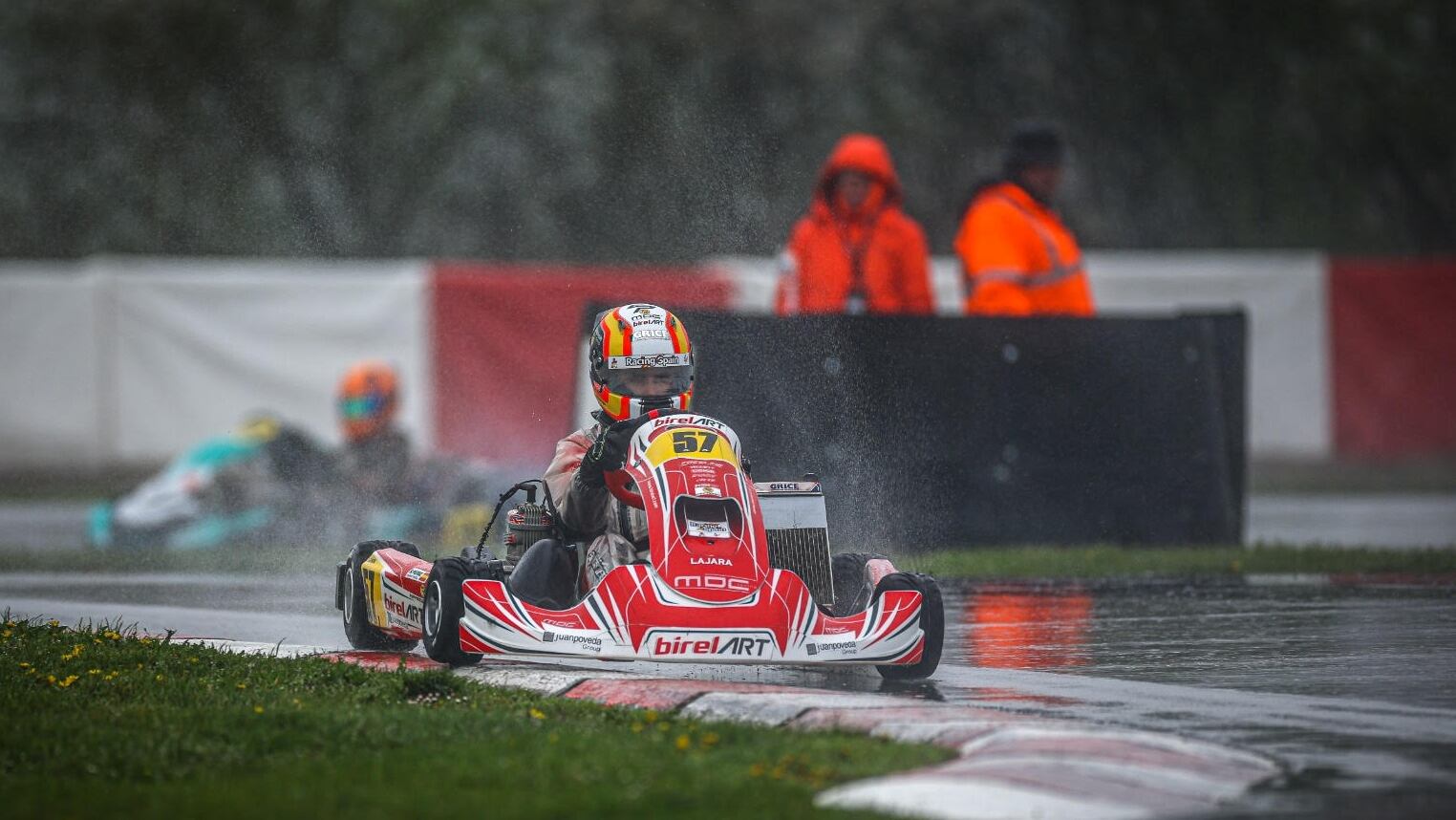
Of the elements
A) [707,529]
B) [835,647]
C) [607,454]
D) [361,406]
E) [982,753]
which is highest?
[361,406]

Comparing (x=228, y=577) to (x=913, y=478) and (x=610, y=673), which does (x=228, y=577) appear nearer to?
(x=913, y=478)

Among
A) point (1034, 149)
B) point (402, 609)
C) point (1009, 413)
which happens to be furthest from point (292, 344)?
point (402, 609)

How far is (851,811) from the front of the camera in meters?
5.47

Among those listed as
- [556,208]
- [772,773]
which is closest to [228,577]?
[772,773]

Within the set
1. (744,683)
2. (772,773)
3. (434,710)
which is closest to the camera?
Result: (772,773)

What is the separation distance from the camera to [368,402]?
16.0m

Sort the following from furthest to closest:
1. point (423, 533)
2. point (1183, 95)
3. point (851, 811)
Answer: point (1183, 95) < point (423, 533) < point (851, 811)

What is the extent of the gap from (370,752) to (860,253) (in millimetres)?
7751

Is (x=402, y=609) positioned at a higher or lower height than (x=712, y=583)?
lower

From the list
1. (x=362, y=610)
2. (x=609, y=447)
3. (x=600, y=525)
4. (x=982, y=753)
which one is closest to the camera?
(x=982, y=753)

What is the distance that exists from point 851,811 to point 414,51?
18496 millimetres

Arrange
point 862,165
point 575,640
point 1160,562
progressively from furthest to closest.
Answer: point 862,165 < point 1160,562 < point 575,640

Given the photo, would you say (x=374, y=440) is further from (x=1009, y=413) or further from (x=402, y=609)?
(x=402, y=609)

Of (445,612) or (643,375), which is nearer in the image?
(445,612)
